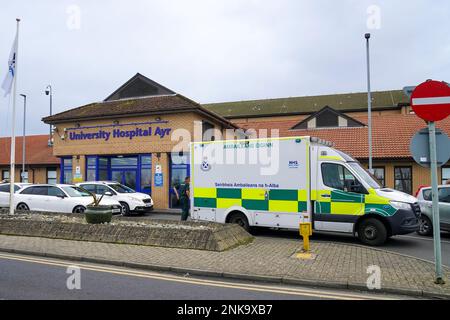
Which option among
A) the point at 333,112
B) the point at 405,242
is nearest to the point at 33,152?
the point at 333,112

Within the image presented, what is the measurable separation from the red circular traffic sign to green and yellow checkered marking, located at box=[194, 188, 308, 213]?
4996 millimetres

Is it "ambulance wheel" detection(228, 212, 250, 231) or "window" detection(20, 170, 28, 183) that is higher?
"window" detection(20, 170, 28, 183)

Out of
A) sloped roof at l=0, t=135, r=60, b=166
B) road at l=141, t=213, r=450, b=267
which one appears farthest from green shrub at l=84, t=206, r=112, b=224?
sloped roof at l=0, t=135, r=60, b=166

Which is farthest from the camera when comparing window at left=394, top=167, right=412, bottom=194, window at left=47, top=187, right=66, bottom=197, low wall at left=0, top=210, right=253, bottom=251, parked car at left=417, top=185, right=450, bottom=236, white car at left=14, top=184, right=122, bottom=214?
window at left=394, top=167, right=412, bottom=194

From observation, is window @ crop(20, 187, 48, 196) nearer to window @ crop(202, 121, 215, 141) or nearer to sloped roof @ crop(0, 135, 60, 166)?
window @ crop(202, 121, 215, 141)

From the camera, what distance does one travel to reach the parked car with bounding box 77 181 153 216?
1819 cm

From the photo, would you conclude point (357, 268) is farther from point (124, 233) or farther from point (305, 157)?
point (124, 233)

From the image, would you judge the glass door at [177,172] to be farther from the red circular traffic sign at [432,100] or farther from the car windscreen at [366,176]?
the red circular traffic sign at [432,100]

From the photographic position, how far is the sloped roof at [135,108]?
855 inches

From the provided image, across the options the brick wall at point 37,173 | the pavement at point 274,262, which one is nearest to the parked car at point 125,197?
the pavement at point 274,262

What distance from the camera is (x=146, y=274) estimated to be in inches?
276

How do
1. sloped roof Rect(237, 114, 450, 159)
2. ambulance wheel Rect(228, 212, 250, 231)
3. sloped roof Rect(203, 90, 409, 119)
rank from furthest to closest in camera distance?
sloped roof Rect(203, 90, 409, 119) → sloped roof Rect(237, 114, 450, 159) → ambulance wheel Rect(228, 212, 250, 231)
